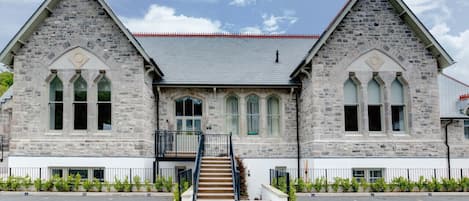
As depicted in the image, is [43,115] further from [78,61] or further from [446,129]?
[446,129]

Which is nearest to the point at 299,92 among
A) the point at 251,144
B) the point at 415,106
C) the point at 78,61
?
the point at 251,144

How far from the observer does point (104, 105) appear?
21922 mm

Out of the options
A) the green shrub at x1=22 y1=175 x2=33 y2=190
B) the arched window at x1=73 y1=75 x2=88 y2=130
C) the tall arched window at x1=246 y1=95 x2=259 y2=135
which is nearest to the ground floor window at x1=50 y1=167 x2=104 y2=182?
the green shrub at x1=22 y1=175 x2=33 y2=190

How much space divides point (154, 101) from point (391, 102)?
11205 mm

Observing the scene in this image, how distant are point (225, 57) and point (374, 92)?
843 centimetres

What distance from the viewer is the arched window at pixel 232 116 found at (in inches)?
976

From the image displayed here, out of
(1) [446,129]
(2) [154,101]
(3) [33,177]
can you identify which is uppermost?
(2) [154,101]

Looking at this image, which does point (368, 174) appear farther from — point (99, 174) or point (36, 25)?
point (36, 25)

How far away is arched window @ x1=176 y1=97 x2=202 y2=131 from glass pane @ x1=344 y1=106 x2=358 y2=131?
722 centimetres

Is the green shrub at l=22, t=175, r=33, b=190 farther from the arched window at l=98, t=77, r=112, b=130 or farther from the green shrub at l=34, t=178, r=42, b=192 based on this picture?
the arched window at l=98, t=77, r=112, b=130

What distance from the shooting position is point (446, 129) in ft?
79.9

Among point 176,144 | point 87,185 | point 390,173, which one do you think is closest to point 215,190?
point 176,144

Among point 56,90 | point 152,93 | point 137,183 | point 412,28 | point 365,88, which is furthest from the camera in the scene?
point 152,93

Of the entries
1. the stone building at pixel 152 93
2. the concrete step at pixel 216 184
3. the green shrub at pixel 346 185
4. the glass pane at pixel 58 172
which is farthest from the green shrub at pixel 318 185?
the glass pane at pixel 58 172
